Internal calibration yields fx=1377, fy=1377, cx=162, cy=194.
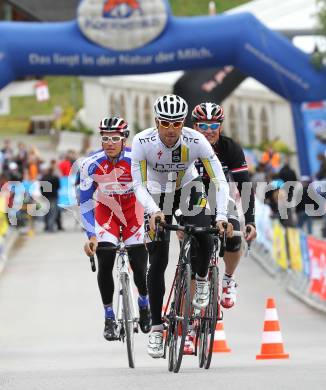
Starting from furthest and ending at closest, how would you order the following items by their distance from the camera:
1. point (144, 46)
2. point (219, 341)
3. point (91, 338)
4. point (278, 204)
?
point (144, 46) < point (278, 204) < point (91, 338) < point (219, 341)

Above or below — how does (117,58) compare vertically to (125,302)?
above

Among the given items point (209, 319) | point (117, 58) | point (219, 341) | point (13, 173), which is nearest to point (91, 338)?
point (219, 341)

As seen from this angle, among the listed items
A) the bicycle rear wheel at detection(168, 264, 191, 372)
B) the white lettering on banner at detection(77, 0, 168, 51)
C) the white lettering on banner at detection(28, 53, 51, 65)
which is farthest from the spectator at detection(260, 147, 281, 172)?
the bicycle rear wheel at detection(168, 264, 191, 372)

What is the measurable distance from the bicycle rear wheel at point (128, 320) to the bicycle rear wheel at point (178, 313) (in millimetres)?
708

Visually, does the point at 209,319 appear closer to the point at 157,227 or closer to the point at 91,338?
the point at 157,227

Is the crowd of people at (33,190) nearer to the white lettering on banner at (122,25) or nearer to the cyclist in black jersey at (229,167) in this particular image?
the white lettering on banner at (122,25)

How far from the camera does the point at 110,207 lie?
36.9ft

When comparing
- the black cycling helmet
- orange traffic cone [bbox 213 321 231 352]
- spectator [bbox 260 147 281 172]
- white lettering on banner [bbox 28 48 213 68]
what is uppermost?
white lettering on banner [bbox 28 48 213 68]

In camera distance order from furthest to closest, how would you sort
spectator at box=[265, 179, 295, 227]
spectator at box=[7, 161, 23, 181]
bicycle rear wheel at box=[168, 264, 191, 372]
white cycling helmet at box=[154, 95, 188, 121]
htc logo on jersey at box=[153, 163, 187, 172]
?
1. spectator at box=[7, 161, 23, 181]
2. spectator at box=[265, 179, 295, 227]
3. htc logo on jersey at box=[153, 163, 187, 172]
4. bicycle rear wheel at box=[168, 264, 191, 372]
5. white cycling helmet at box=[154, 95, 188, 121]

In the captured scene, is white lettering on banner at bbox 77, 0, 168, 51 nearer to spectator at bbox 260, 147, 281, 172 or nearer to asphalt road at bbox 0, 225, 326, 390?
asphalt road at bbox 0, 225, 326, 390

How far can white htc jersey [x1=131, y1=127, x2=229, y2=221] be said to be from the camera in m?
10.1

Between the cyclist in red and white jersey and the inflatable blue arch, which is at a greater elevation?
the inflatable blue arch

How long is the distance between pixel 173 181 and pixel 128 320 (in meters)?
1.39

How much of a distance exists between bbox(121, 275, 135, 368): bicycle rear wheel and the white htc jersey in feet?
4.43
